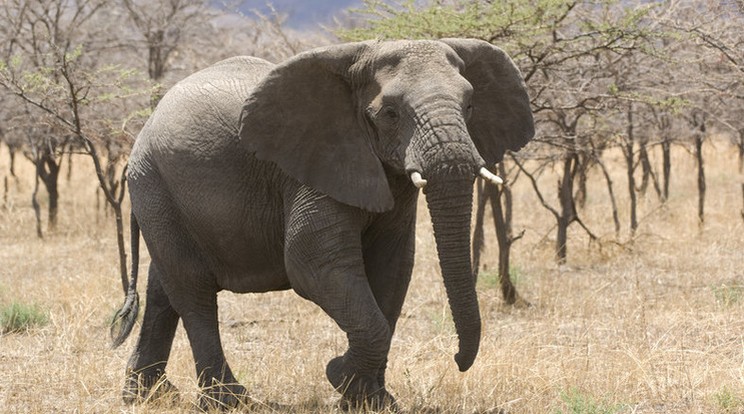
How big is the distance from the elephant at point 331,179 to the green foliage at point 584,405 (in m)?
0.77

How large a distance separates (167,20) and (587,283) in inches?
330

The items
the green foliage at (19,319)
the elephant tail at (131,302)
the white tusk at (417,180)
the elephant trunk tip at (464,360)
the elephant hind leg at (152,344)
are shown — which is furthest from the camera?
the green foliage at (19,319)

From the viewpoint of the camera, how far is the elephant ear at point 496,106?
4.86 meters

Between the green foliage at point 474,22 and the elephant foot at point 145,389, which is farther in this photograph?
the green foliage at point 474,22

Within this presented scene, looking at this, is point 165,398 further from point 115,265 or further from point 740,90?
point 740,90

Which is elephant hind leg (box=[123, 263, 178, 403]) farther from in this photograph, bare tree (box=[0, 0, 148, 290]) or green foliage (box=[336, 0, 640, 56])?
green foliage (box=[336, 0, 640, 56])

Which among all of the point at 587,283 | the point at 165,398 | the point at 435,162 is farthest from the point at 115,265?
the point at 435,162

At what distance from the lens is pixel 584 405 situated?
506cm

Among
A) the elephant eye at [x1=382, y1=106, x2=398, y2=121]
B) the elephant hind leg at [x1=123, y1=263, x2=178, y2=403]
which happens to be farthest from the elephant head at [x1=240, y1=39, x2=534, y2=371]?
the elephant hind leg at [x1=123, y1=263, x2=178, y2=403]

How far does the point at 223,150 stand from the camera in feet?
16.4

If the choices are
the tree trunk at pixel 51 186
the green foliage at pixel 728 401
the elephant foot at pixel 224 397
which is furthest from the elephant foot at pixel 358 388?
the tree trunk at pixel 51 186

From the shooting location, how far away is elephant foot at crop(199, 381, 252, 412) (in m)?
5.11

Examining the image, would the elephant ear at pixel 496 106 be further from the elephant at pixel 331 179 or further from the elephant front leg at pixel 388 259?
the elephant front leg at pixel 388 259

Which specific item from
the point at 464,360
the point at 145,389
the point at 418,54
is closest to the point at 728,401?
the point at 464,360
